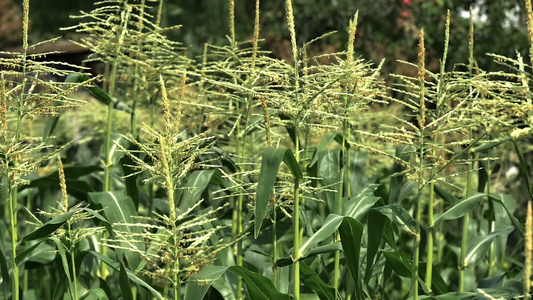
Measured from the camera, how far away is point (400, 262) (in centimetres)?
327

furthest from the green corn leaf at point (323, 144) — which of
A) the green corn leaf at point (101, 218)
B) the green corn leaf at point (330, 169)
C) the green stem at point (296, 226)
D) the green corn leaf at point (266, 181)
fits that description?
the green corn leaf at point (266, 181)

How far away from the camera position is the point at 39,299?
5031 millimetres

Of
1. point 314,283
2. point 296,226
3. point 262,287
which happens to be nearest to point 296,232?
point 296,226

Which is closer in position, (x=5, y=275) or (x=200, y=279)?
(x=200, y=279)

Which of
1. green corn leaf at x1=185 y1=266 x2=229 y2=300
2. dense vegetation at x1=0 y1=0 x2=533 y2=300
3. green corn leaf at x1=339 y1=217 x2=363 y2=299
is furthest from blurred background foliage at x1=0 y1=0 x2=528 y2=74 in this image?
green corn leaf at x1=185 y1=266 x2=229 y2=300

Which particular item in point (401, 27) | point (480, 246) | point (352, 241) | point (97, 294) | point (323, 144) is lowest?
point (97, 294)

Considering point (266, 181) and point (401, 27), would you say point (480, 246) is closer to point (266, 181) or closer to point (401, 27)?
point (266, 181)

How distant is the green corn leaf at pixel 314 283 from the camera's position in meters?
3.17

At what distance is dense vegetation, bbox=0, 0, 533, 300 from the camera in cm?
275

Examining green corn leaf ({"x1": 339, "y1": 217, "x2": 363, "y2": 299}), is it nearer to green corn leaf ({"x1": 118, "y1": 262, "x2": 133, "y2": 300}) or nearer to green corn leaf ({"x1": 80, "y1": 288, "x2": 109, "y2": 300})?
green corn leaf ({"x1": 118, "y1": 262, "x2": 133, "y2": 300})

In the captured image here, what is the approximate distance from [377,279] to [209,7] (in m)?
14.3

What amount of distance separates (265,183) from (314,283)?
0.79 metres

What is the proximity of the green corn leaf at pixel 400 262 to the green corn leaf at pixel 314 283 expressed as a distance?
0.27 m

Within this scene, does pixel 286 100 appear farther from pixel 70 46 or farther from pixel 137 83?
pixel 70 46
